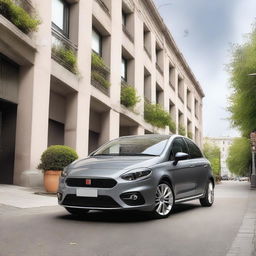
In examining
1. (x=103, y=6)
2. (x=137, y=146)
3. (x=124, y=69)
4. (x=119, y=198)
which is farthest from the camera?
(x=124, y=69)

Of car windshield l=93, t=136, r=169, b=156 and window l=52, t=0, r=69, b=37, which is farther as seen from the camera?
window l=52, t=0, r=69, b=37

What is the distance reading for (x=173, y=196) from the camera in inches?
303

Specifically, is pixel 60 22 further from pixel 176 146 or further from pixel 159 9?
pixel 159 9

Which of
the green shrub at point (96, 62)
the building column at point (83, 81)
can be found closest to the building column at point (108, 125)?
the green shrub at point (96, 62)

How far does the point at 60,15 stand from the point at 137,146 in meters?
11.2

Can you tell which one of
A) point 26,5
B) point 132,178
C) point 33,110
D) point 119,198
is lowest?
point 119,198

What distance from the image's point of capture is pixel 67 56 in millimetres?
16516

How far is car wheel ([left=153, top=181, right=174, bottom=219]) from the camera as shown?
23.8 feet

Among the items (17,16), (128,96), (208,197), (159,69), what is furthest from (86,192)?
(159,69)

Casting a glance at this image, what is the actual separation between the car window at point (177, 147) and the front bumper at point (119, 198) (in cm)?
131

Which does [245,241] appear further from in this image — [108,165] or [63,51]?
[63,51]

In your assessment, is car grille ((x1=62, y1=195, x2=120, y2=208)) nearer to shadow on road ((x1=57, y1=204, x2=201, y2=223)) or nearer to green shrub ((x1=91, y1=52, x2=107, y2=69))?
shadow on road ((x1=57, y1=204, x2=201, y2=223))

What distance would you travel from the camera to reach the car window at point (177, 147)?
8195 millimetres

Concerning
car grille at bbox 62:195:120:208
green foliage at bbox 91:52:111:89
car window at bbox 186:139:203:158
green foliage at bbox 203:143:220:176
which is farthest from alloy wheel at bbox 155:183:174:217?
green foliage at bbox 203:143:220:176
